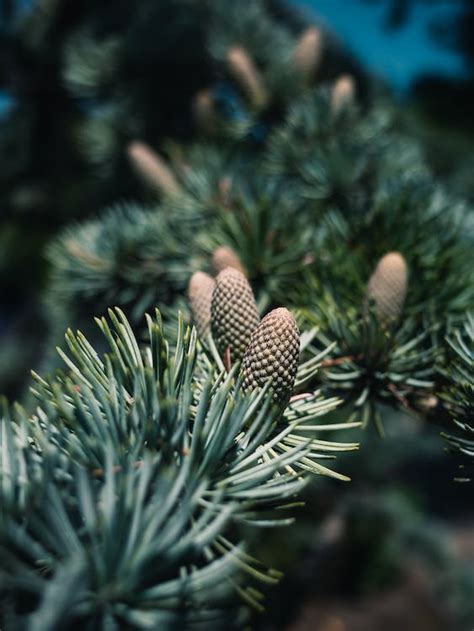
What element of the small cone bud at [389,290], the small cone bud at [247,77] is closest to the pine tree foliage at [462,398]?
the small cone bud at [389,290]

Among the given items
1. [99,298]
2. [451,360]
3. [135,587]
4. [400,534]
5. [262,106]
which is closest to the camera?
[135,587]

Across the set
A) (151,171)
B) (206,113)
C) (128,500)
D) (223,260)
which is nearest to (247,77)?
(206,113)

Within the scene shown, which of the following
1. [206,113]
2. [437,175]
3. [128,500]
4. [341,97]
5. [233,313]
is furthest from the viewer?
[437,175]

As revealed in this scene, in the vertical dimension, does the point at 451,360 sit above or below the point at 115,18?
below

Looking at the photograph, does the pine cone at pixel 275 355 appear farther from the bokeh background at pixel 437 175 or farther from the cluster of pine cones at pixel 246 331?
the bokeh background at pixel 437 175

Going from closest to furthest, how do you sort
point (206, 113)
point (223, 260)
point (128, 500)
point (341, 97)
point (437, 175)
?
point (128, 500)
point (223, 260)
point (341, 97)
point (206, 113)
point (437, 175)

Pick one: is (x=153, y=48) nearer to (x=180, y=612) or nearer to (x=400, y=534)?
(x=180, y=612)

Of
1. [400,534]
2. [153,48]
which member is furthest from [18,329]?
[400,534]

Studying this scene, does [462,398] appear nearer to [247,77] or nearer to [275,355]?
[275,355]
